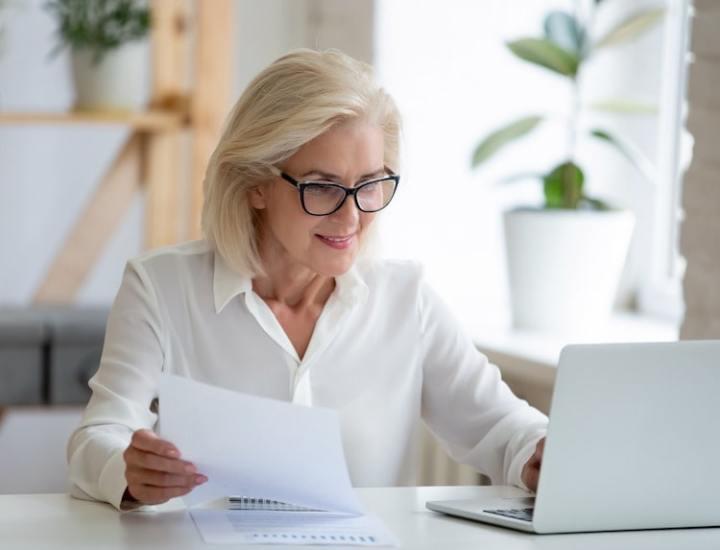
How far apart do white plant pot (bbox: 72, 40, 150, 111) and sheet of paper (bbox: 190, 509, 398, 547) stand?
2.51 meters

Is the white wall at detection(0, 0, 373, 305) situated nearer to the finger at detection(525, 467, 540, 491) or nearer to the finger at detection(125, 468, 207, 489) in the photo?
the finger at detection(525, 467, 540, 491)

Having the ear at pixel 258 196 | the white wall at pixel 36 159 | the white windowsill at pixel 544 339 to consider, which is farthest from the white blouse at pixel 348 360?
the white wall at pixel 36 159

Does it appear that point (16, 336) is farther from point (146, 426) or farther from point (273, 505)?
point (273, 505)

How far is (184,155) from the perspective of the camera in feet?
14.3

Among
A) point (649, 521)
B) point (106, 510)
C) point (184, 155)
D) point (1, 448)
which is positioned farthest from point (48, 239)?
point (649, 521)

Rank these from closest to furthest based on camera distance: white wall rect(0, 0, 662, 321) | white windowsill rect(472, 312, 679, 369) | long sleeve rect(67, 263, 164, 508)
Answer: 1. long sleeve rect(67, 263, 164, 508)
2. white windowsill rect(472, 312, 679, 369)
3. white wall rect(0, 0, 662, 321)

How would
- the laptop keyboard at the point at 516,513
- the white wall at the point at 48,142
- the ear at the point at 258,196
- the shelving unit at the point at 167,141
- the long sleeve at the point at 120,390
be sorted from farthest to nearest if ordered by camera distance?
the white wall at the point at 48,142
the shelving unit at the point at 167,141
the ear at the point at 258,196
the long sleeve at the point at 120,390
the laptop keyboard at the point at 516,513

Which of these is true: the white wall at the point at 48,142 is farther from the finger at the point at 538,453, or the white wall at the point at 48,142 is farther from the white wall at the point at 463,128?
the finger at the point at 538,453

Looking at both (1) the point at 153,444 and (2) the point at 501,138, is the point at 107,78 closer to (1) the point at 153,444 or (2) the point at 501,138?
(2) the point at 501,138

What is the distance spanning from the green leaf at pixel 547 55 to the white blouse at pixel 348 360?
3.20ft

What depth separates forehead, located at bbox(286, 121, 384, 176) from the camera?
204 centimetres

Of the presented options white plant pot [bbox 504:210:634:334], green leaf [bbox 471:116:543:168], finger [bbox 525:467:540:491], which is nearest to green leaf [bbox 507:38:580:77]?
green leaf [bbox 471:116:543:168]

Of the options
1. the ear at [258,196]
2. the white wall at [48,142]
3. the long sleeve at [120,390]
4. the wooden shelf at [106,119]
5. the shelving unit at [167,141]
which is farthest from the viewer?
the white wall at [48,142]

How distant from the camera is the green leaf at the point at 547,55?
3.12 meters
